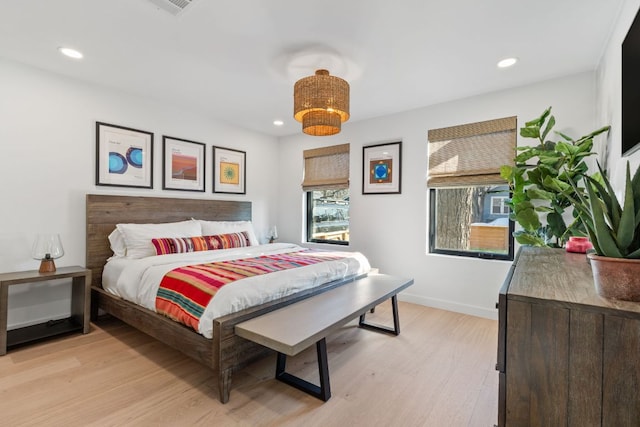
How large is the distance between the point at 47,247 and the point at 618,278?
12.3ft

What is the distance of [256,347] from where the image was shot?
6.59 feet

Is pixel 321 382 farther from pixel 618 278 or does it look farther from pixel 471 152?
pixel 471 152

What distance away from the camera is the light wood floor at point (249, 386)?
5.57 feet

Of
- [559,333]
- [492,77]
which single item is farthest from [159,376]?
[492,77]

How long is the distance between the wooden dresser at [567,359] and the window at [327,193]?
3.64m

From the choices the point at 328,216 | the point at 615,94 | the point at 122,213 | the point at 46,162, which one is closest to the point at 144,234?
the point at 122,213

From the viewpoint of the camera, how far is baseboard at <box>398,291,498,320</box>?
3.24m

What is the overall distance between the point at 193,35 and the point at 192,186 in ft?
7.01

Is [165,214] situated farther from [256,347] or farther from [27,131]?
[256,347]

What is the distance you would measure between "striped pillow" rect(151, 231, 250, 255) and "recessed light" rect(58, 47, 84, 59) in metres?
1.73

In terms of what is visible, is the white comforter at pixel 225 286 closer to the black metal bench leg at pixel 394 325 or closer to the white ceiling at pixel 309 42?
the black metal bench leg at pixel 394 325

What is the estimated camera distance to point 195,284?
81.7 inches

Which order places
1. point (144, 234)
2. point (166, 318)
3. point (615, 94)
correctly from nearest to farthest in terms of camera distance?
1. point (615, 94)
2. point (166, 318)
3. point (144, 234)

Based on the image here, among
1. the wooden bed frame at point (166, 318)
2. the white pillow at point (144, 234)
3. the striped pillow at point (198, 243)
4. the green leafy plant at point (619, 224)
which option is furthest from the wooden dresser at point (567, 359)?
the white pillow at point (144, 234)
